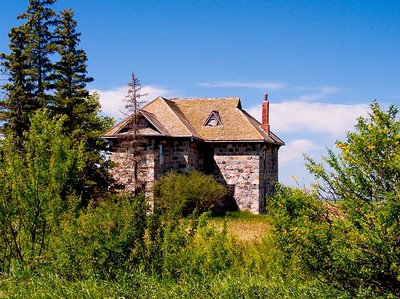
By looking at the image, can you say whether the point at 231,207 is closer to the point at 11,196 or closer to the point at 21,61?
the point at 21,61

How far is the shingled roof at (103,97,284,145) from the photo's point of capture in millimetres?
35875

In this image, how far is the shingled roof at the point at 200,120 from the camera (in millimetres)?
35875

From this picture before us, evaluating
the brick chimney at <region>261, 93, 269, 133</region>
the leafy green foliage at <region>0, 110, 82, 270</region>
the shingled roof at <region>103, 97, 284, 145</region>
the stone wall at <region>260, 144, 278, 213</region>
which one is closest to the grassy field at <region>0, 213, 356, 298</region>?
the leafy green foliage at <region>0, 110, 82, 270</region>

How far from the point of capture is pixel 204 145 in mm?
38219

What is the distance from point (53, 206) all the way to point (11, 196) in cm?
103

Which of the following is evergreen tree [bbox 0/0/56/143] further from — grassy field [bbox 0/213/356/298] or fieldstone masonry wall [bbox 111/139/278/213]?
grassy field [bbox 0/213/356/298]

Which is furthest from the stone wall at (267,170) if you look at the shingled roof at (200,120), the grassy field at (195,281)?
the grassy field at (195,281)

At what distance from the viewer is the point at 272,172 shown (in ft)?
134

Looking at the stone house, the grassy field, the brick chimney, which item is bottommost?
the grassy field

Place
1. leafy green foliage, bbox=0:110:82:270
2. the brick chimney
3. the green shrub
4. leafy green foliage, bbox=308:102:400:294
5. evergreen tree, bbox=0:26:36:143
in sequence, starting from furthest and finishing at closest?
the brick chimney → evergreen tree, bbox=0:26:36:143 → leafy green foliage, bbox=0:110:82:270 → the green shrub → leafy green foliage, bbox=308:102:400:294

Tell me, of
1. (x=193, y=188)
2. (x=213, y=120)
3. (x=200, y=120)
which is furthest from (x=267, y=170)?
(x=193, y=188)

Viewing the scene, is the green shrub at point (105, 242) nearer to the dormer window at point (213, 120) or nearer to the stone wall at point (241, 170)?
the stone wall at point (241, 170)

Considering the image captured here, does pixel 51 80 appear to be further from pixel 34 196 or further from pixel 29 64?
pixel 34 196

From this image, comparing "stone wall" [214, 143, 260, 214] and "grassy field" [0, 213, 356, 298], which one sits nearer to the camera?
"grassy field" [0, 213, 356, 298]
